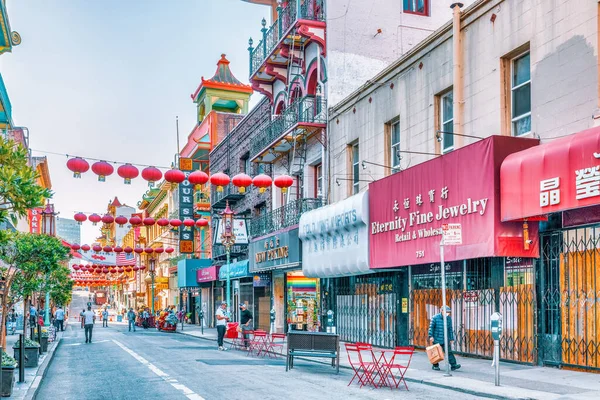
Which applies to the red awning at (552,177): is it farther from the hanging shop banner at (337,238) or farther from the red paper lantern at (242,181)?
the red paper lantern at (242,181)

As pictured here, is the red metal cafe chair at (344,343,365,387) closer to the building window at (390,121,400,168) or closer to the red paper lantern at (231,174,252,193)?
the red paper lantern at (231,174,252,193)

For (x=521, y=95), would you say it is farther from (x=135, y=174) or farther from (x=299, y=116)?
(x=299, y=116)

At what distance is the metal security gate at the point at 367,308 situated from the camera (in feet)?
73.6

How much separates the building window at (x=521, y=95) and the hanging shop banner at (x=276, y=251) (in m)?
12.8

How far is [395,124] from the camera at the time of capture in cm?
2273

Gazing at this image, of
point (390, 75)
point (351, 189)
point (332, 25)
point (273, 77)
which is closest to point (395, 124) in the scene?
point (390, 75)

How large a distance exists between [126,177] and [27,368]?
5.52 meters

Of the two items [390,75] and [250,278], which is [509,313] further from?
[250,278]

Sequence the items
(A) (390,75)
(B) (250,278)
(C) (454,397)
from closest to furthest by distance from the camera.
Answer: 1. (C) (454,397)
2. (A) (390,75)
3. (B) (250,278)

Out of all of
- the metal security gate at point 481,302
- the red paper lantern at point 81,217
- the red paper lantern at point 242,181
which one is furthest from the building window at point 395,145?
the red paper lantern at point 81,217

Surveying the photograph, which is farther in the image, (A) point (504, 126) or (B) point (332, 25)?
(B) point (332, 25)

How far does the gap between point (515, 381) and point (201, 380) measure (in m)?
6.26

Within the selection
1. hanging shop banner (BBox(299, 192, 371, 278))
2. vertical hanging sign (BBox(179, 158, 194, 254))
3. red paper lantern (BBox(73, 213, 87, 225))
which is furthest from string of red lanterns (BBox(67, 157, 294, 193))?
vertical hanging sign (BBox(179, 158, 194, 254))

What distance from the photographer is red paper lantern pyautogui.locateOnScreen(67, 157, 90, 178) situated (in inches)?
729
